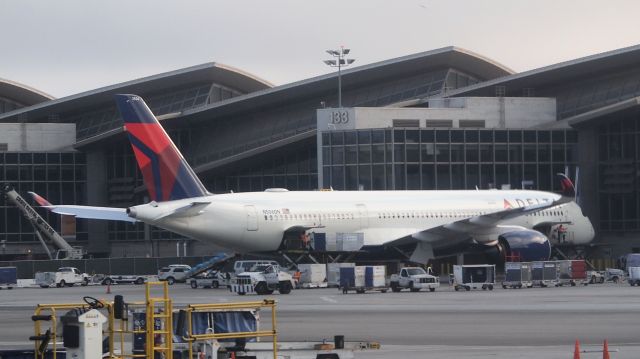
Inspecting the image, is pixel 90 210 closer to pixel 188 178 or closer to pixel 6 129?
pixel 188 178

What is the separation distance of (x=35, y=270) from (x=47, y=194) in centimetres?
1514

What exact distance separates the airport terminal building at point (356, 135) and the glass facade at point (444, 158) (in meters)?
0.09

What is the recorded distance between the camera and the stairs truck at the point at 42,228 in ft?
329

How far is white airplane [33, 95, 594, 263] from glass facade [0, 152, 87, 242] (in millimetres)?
32266

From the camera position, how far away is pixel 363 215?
71875 millimetres

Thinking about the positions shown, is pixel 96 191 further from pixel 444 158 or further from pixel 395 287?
pixel 395 287

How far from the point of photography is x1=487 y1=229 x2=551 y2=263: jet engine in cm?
7044

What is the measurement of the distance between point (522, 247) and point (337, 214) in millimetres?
9878

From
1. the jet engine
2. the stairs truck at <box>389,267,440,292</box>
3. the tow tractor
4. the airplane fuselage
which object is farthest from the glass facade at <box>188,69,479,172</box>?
the tow tractor

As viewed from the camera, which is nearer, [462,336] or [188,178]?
[462,336]

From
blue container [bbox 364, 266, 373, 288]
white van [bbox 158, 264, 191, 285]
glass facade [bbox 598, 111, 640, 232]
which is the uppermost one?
glass facade [bbox 598, 111, 640, 232]

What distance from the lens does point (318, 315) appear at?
1766 inches

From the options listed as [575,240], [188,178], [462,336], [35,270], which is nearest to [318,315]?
[462,336]

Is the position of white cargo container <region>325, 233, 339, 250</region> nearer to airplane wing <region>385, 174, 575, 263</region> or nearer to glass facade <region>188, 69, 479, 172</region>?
airplane wing <region>385, 174, 575, 263</region>
